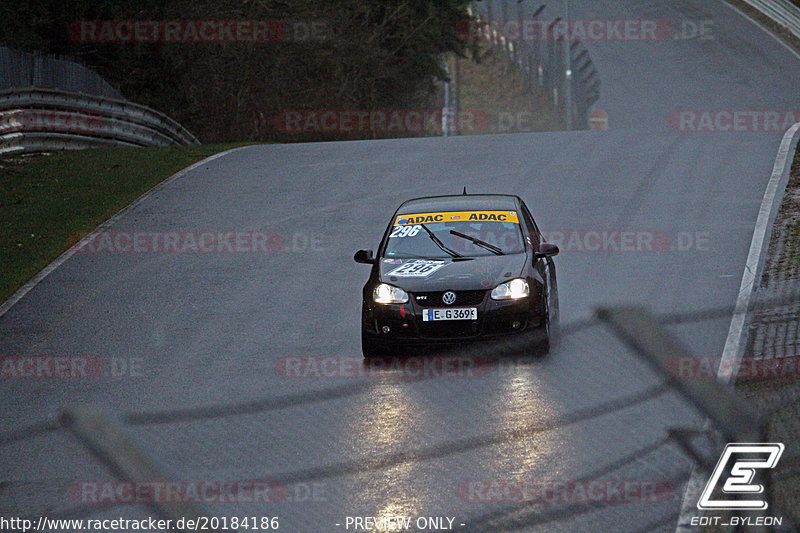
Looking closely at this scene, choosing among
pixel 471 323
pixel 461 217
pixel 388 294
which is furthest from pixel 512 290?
pixel 461 217

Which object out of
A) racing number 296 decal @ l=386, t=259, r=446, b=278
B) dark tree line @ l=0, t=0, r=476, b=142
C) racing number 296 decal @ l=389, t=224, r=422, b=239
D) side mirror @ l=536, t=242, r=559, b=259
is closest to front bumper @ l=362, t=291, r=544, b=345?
racing number 296 decal @ l=386, t=259, r=446, b=278

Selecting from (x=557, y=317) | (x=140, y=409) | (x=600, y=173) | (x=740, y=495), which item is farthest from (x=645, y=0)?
(x=740, y=495)

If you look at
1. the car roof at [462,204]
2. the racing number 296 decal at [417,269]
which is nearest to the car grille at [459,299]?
the racing number 296 decal at [417,269]

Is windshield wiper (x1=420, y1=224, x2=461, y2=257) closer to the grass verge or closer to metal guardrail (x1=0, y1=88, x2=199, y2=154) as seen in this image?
the grass verge

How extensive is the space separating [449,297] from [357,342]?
5.33ft

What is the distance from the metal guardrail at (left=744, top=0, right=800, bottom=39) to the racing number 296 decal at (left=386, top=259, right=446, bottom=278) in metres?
37.9

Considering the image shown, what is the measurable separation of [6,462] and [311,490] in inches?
136

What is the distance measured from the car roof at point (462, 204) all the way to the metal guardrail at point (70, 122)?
13.6 meters

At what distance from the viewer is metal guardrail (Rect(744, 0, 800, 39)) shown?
4541 centimetres

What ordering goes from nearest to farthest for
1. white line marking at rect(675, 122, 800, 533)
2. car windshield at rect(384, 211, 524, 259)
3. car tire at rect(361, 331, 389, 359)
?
white line marking at rect(675, 122, 800, 533) < car tire at rect(361, 331, 389, 359) < car windshield at rect(384, 211, 524, 259)

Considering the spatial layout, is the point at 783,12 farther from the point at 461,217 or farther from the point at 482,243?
the point at 482,243

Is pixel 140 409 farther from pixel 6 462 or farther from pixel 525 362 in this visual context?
pixel 525 362

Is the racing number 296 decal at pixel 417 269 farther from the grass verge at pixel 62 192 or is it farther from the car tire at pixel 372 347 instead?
the grass verge at pixel 62 192

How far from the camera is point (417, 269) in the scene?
1157 centimetres
